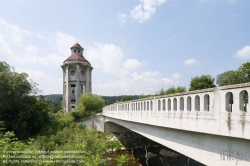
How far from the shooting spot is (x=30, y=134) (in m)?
25.9

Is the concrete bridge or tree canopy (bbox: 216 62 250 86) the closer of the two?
the concrete bridge

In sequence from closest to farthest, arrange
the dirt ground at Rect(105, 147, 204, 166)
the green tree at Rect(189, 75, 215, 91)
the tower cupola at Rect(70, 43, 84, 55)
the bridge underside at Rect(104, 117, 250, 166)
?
the bridge underside at Rect(104, 117, 250, 166), the dirt ground at Rect(105, 147, 204, 166), the green tree at Rect(189, 75, 215, 91), the tower cupola at Rect(70, 43, 84, 55)

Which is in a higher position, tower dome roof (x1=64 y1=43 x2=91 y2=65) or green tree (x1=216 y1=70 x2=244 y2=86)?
tower dome roof (x1=64 y1=43 x2=91 y2=65)

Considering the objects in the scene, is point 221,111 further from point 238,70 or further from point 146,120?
point 238,70

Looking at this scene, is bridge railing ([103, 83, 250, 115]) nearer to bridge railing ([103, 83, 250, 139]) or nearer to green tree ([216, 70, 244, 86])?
bridge railing ([103, 83, 250, 139])

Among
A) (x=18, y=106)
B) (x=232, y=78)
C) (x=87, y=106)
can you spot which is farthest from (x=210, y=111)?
(x=232, y=78)

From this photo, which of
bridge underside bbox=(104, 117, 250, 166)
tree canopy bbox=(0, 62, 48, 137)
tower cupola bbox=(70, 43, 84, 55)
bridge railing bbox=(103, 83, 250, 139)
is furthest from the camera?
tower cupola bbox=(70, 43, 84, 55)

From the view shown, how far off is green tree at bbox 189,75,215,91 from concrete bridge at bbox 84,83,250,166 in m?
33.5

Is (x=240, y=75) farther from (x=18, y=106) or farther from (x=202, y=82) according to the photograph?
(x=18, y=106)

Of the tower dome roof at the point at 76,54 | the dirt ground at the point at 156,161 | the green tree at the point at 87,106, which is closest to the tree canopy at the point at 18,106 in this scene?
the green tree at the point at 87,106

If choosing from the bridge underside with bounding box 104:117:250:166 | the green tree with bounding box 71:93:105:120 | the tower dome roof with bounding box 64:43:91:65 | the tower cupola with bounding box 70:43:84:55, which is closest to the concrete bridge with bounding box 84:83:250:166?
the bridge underside with bounding box 104:117:250:166

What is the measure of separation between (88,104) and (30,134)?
13.4 m

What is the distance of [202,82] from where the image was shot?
3916 cm

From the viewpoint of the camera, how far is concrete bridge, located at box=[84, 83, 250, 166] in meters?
4.71
